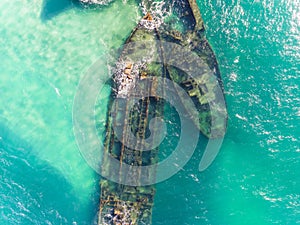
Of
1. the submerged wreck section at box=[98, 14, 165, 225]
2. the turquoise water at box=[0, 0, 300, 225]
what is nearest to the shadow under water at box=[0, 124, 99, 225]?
the turquoise water at box=[0, 0, 300, 225]

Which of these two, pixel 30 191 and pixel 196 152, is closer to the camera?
pixel 196 152

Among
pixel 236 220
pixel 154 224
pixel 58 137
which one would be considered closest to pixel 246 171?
pixel 236 220

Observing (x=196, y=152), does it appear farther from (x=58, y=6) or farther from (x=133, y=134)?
(x=58, y=6)

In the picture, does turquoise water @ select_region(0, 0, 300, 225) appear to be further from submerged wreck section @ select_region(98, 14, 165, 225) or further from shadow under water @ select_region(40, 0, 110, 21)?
submerged wreck section @ select_region(98, 14, 165, 225)

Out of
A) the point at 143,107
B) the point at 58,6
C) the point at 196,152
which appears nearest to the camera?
the point at 196,152

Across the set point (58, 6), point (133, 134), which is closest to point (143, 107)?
point (133, 134)
